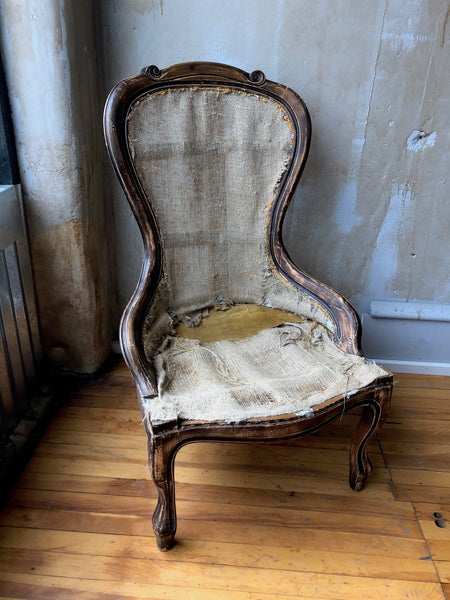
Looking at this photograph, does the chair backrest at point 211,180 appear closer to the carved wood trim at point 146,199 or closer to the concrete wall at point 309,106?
the carved wood trim at point 146,199

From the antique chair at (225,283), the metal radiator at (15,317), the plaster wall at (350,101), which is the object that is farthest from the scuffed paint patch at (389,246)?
the metal radiator at (15,317)

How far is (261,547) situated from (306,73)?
Result: 1.58 m

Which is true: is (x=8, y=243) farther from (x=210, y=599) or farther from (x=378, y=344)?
(x=378, y=344)

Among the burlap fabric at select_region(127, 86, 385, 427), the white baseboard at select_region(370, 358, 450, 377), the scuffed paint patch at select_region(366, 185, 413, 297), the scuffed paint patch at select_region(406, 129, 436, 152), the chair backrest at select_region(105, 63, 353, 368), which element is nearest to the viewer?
the burlap fabric at select_region(127, 86, 385, 427)

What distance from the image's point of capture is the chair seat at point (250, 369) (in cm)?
120

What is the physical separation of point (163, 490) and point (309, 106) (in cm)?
141

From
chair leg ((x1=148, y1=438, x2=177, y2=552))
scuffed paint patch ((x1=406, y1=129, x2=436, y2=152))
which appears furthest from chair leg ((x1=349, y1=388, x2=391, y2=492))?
scuffed paint patch ((x1=406, y1=129, x2=436, y2=152))

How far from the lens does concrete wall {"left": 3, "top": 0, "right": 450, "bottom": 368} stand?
1.60 m

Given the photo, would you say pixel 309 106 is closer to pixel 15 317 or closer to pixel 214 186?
pixel 214 186

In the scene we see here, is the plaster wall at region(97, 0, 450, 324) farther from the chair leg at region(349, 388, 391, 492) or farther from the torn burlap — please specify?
the chair leg at region(349, 388, 391, 492)

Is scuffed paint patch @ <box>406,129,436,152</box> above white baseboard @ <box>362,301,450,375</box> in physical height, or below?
above

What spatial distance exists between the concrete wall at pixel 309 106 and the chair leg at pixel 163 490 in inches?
33.7

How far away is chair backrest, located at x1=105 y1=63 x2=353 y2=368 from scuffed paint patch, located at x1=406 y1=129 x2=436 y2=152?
0.49m

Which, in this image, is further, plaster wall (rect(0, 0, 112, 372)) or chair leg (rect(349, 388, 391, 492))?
plaster wall (rect(0, 0, 112, 372))
